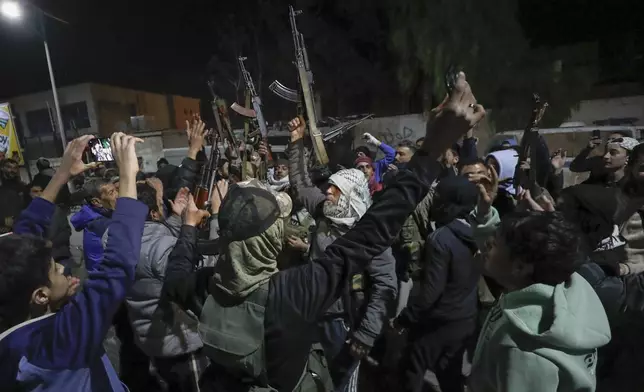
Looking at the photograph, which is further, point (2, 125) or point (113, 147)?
point (2, 125)

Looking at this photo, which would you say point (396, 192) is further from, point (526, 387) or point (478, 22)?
point (478, 22)

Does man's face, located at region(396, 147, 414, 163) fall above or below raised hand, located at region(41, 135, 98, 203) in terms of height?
below

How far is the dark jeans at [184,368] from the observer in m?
2.85

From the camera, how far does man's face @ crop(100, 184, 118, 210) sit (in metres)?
3.15

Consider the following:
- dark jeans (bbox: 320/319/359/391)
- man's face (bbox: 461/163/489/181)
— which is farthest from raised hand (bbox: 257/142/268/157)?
dark jeans (bbox: 320/319/359/391)

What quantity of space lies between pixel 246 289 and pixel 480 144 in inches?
518

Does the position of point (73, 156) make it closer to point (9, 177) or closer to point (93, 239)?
point (93, 239)

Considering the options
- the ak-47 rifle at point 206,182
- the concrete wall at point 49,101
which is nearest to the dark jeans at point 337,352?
the ak-47 rifle at point 206,182

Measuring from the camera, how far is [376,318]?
285cm

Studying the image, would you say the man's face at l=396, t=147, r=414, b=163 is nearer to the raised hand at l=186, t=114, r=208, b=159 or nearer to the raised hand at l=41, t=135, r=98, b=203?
the raised hand at l=186, t=114, r=208, b=159

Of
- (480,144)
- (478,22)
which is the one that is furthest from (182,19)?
(480,144)

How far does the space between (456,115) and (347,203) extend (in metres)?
1.87

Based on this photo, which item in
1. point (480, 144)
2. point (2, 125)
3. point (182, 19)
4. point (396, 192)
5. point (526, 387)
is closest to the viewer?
point (526, 387)

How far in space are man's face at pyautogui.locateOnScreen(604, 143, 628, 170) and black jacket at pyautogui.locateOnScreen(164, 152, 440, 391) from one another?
2571 mm
